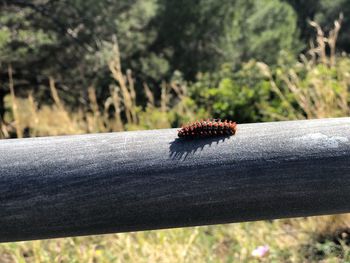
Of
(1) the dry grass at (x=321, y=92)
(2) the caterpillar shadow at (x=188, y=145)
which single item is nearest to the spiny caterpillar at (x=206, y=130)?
(2) the caterpillar shadow at (x=188, y=145)

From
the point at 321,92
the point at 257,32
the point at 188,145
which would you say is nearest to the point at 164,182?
the point at 188,145

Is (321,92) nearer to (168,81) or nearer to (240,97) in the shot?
(240,97)

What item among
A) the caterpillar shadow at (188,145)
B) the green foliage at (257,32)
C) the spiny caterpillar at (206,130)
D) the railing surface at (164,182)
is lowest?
→ the railing surface at (164,182)

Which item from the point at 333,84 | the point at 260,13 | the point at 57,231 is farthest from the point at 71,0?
the point at 57,231

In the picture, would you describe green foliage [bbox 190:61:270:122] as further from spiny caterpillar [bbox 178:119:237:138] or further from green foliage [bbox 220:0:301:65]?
green foliage [bbox 220:0:301:65]

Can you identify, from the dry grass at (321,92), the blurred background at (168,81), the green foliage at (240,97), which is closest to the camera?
the blurred background at (168,81)

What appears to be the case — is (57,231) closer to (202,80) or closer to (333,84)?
(333,84)

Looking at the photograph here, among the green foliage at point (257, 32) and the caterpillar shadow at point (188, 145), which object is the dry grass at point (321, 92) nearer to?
the caterpillar shadow at point (188, 145)
